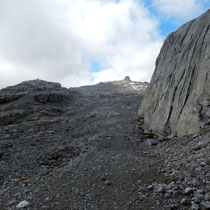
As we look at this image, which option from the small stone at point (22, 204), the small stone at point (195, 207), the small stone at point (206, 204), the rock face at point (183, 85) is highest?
the rock face at point (183, 85)

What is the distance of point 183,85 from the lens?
41.8ft

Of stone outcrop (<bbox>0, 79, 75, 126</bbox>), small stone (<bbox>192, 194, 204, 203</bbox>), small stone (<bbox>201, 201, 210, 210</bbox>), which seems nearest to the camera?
small stone (<bbox>201, 201, 210, 210</bbox>)

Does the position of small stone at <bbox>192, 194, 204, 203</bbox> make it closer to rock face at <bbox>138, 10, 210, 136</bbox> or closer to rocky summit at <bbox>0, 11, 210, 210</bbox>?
rocky summit at <bbox>0, 11, 210, 210</bbox>

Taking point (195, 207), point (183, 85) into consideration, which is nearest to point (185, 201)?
point (195, 207)

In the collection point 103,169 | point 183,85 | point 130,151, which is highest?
point 183,85

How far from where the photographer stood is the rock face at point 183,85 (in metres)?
10.5

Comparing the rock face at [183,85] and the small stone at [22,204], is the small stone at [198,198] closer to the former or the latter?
the rock face at [183,85]

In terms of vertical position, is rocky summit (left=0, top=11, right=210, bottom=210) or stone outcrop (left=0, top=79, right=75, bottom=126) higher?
stone outcrop (left=0, top=79, right=75, bottom=126)

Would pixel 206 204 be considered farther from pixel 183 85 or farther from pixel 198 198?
pixel 183 85

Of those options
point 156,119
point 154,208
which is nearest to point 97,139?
point 156,119

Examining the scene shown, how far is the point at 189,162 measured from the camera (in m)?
7.52

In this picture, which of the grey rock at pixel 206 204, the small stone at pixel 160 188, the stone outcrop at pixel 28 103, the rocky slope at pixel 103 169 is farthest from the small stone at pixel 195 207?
the stone outcrop at pixel 28 103

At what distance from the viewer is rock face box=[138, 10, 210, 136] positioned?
10.5 m

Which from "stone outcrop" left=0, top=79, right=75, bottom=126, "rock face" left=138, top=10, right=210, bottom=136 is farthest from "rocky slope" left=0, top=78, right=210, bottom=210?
"stone outcrop" left=0, top=79, right=75, bottom=126
